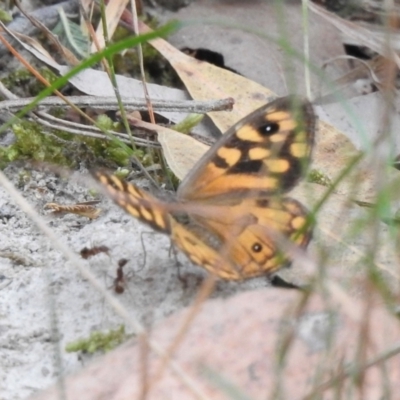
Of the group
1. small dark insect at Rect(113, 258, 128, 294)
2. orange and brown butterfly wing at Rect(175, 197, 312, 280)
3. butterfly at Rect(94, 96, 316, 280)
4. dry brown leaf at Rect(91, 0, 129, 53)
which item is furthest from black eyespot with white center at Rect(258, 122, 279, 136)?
dry brown leaf at Rect(91, 0, 129, 53)

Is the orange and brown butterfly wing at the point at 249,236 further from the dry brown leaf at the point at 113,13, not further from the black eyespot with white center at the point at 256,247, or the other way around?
the dry brown leaf at the point at 113,13

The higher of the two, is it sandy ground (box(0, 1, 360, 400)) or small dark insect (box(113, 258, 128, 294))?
small dark insect (box(113, 258, 128, 294))

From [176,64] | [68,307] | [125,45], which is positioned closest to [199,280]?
[68,307]

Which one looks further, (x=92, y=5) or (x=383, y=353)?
(x=92, y=5)

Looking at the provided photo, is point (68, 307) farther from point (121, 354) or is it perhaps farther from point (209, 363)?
point (209, 363)

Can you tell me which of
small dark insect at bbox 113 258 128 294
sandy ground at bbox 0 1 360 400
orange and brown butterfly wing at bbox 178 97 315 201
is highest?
orange and brown butterfly wing at bbox 178 97 315 201

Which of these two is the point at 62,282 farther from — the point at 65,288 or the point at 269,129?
the point at 269,129

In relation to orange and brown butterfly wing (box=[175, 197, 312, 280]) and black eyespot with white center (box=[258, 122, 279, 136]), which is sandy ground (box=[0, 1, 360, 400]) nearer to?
orange and brown butterfly wing (box=[175, 197, 312, 280])

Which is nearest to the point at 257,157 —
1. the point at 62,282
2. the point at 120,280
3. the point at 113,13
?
the point at 120,280
